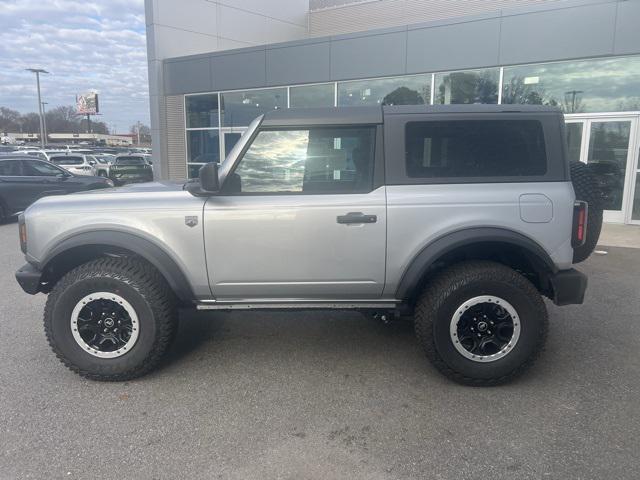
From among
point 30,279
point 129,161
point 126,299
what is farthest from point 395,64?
point 129,161

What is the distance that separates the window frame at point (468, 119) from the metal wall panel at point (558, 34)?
8381 millimetres

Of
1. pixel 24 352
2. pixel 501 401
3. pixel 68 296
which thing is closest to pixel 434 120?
pixel 501 401

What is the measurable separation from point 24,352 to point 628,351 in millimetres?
5097

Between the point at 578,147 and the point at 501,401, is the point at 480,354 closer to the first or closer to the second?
the point at 501,401

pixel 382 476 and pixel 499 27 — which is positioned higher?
pixel 499 27

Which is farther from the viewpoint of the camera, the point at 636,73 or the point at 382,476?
the point at 636,73

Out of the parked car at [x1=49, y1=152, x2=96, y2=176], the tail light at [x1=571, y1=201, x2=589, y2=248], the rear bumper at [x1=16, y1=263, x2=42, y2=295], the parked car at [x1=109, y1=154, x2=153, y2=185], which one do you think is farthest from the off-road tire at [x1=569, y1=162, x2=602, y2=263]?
the parked car at [x1=49, y1=152, x2=96, y2=176]

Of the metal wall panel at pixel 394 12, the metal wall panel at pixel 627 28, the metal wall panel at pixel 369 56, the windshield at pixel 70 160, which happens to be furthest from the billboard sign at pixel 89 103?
the metal wall panel at pixel 627 28

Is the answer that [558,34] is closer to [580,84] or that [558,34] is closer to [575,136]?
[580,84]

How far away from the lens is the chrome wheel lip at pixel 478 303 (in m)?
3.54

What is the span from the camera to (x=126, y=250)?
149 inches

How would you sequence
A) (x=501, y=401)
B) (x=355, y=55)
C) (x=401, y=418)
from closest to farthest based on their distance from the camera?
1. (x=401, y=418)
2. (x=501, y=401)
3. (x=355, y=55)

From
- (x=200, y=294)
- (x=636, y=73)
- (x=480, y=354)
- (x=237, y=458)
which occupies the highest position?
(x=636, y=73)

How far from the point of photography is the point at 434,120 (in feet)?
11.9
